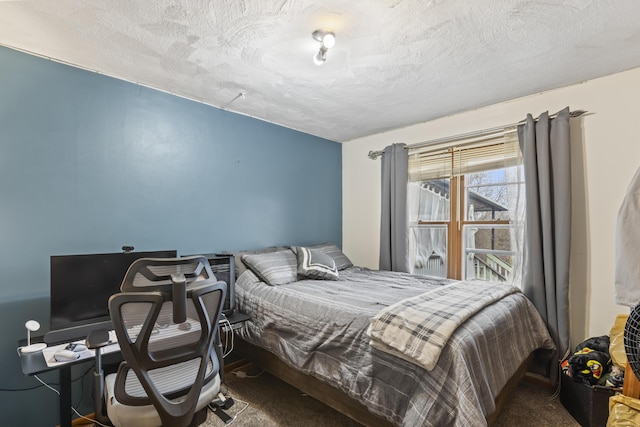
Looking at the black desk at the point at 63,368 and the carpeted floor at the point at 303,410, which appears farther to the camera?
the carpeted floor at the point at 303,410

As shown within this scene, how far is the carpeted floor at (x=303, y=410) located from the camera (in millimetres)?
2006

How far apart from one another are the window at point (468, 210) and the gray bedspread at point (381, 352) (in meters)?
0.57

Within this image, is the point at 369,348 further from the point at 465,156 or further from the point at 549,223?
the point at 465,156

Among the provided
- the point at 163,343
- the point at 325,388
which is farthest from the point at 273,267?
the point at 163,343

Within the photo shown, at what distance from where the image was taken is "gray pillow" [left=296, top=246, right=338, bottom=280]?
2877 millimetres

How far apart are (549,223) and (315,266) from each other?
2.01 metres

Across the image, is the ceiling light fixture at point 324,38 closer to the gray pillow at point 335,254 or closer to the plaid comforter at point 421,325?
the plaid comforter at point 421,325

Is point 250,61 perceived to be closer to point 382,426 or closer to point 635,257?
point 382,426

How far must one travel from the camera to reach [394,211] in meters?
3.44

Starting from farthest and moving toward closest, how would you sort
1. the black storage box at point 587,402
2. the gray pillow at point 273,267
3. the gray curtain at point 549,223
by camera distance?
the gray pillow at point 273,267
the gray curtain at point 549,223
the black storage box at point 587,402

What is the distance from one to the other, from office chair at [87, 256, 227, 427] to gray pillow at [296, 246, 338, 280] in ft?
4.67

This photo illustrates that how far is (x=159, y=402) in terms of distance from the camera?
1241 millimetres

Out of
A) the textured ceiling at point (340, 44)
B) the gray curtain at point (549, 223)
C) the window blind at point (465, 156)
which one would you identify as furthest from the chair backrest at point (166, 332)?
the window blind at point (465, 156)

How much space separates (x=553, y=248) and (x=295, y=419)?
238 cm
